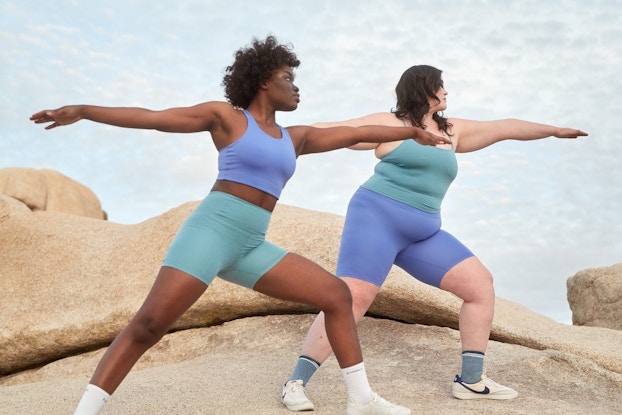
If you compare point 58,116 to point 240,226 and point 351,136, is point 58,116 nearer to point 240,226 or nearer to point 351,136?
point 240,226

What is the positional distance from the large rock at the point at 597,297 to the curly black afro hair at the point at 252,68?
789cm

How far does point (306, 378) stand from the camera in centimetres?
510

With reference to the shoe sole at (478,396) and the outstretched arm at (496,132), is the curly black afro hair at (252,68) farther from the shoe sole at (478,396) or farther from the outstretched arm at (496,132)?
the shoe sole at (478,396)

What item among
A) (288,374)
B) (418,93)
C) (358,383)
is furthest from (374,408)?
(418,93)

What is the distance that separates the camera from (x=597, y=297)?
10961 mm

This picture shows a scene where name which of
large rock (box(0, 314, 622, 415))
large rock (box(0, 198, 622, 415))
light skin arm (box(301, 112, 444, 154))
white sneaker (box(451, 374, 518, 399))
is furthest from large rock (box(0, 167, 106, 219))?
white sneaker (box(451, 374, 518, 399))

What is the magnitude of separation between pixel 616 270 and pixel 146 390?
7.70 meters

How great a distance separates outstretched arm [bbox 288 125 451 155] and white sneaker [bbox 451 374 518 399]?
1.85 metres

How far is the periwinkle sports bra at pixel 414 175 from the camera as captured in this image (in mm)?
5277

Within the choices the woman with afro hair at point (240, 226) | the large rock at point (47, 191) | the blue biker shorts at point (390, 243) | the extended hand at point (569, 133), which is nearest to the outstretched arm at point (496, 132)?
the extended hand at point (569, 133)

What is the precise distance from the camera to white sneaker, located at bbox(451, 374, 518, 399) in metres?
5.39

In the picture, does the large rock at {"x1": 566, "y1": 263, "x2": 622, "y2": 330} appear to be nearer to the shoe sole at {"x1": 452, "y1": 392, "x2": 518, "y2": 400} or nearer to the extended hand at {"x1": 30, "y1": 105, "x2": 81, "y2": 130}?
the shoe sole at {"x1": 452, "y1": 392, "x2": 518, "y2": 400}

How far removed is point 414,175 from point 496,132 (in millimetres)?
1034

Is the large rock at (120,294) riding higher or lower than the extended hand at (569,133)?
lower
